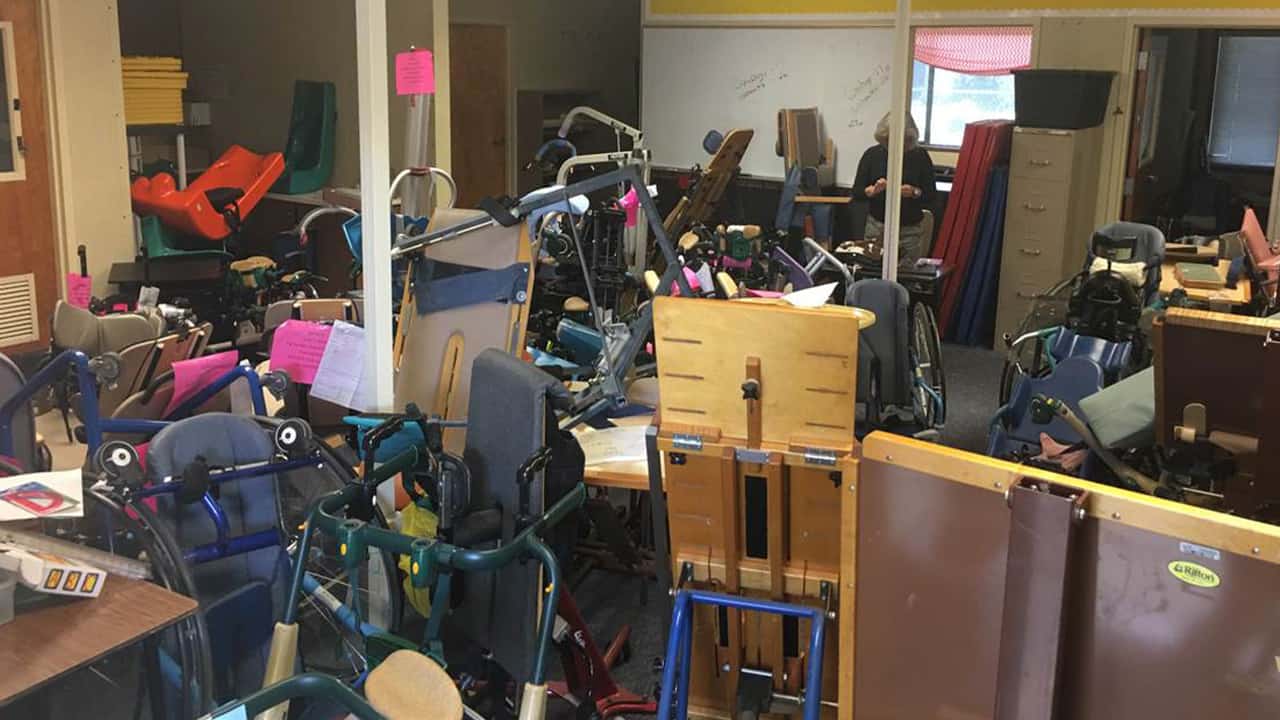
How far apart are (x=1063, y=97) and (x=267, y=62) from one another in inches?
228

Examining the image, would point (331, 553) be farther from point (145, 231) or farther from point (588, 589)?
point (145, 231)

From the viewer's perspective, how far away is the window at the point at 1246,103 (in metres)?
9.94

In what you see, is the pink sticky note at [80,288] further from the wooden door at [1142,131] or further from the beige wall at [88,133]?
the wooden door at [1142,131]

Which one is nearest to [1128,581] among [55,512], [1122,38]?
[55,512]

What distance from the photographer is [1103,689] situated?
6.10ft

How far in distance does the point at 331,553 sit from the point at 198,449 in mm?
608

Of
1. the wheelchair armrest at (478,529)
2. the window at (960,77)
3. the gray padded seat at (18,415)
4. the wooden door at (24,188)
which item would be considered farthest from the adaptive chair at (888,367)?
the wooden door at (24,188)

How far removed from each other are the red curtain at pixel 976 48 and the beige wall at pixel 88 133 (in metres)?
5.55

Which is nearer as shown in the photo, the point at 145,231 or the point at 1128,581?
the point at 1128,581

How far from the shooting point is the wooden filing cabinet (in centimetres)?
800

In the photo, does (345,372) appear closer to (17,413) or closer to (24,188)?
(17,413)

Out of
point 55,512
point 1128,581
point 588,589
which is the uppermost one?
point 1128,581

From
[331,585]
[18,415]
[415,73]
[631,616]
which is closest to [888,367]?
[631,616]

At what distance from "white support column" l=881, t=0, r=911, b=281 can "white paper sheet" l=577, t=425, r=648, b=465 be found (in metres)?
2.00
